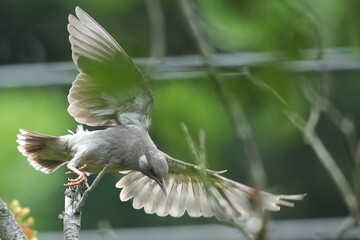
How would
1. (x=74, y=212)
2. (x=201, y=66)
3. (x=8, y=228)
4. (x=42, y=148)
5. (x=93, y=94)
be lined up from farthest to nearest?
(x=42, y=148) → (x=93, y=94) → (x=74, y=212) → (x=8, y=228) → (x=201, y=66)

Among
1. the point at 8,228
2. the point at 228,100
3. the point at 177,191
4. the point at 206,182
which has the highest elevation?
the point at 228,100

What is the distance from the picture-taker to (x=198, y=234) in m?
6.58

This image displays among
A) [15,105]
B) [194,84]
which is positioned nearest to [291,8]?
[194,84]

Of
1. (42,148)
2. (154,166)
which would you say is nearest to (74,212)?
(154,166)

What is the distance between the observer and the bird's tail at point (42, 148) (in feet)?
12.2

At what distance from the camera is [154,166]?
3553 mm

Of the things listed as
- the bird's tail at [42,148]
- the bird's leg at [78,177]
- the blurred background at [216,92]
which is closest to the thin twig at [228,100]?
the blurred background at [216,92]

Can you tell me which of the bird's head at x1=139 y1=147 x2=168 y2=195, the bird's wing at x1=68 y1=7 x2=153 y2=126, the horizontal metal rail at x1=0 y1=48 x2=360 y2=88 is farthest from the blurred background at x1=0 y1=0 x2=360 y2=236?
the bird's head at x1=139 y1=147 x2=168 y2=195

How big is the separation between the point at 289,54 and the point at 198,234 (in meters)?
5.50

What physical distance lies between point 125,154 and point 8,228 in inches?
57.3

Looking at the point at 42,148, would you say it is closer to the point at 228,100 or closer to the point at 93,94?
the point at 93,94

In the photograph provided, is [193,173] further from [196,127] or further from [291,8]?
[291,8]

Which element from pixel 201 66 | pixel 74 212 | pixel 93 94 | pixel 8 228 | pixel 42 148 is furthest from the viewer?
pixel 42 148

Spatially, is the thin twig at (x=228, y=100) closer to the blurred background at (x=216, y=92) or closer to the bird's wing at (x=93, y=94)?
the blurred background at (x=216, y=92)
